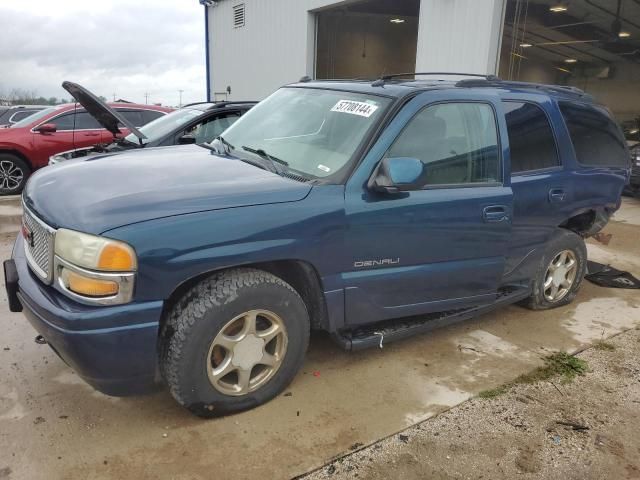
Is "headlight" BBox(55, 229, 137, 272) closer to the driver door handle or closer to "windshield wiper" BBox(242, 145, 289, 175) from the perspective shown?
"windshield wiper" BBox(242, 145, 289, 175)

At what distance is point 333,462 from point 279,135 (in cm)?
206

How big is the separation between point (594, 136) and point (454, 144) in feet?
6.12

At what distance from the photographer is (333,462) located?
248 centimetres

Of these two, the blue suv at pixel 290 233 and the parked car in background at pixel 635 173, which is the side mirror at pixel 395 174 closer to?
the blue suv at pixel 290 233

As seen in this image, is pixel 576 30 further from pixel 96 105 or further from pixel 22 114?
pixel 22 114

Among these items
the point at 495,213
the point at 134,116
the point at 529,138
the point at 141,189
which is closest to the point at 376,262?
the point at 495,213

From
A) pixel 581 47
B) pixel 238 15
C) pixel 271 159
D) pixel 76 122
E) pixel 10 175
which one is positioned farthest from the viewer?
pixel 238 15

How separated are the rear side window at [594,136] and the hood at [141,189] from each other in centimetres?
264

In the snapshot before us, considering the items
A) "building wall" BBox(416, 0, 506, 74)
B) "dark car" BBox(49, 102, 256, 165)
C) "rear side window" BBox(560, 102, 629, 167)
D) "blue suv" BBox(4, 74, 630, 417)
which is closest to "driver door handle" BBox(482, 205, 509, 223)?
"blue suv" BBox(4, 74, 630, 417)

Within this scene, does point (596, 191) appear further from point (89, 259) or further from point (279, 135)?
point (89, 259)

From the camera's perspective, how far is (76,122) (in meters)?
9.22

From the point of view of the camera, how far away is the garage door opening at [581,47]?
32.8 feet

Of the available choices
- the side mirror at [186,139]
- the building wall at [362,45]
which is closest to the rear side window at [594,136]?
the side mirror at [186,139]

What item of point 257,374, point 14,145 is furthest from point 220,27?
point 257,374
